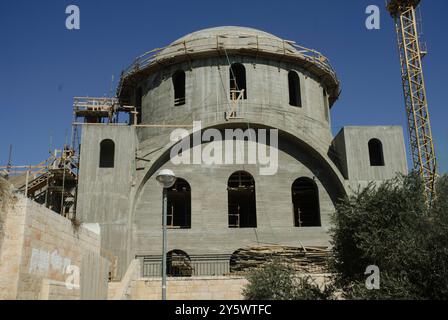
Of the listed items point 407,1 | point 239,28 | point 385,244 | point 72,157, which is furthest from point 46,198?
point 407,1

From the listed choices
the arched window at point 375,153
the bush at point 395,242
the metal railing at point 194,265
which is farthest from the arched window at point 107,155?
the arched window at point 375,153

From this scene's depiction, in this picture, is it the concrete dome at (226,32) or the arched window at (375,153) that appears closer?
the arched window at (375,153)

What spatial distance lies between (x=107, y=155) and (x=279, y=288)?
A: 12087mm

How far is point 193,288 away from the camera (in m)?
19.3

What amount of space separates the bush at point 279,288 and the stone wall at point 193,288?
96.8 inches

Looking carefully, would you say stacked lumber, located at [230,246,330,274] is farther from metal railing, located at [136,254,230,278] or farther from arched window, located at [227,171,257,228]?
arched window, located at [227,171,257,228]

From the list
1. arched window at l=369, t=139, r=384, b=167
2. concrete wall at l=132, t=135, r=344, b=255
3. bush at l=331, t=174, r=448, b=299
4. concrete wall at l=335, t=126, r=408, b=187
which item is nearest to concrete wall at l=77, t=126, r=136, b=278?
concrete wall at l=132, t=135, r=344, b=255

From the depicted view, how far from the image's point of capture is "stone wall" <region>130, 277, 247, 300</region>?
19172 millimetres

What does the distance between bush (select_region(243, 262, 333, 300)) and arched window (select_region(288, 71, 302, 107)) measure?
41.0ft

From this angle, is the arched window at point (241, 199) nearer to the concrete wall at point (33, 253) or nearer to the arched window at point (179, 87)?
the arched window at point (179, 87)

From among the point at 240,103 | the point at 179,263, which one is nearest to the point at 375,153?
the point at 240,103

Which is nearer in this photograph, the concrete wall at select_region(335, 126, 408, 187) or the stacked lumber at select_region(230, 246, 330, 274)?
the stacked lumber at select_region(230, 246, 330, 274)

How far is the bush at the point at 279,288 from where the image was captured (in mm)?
15998
